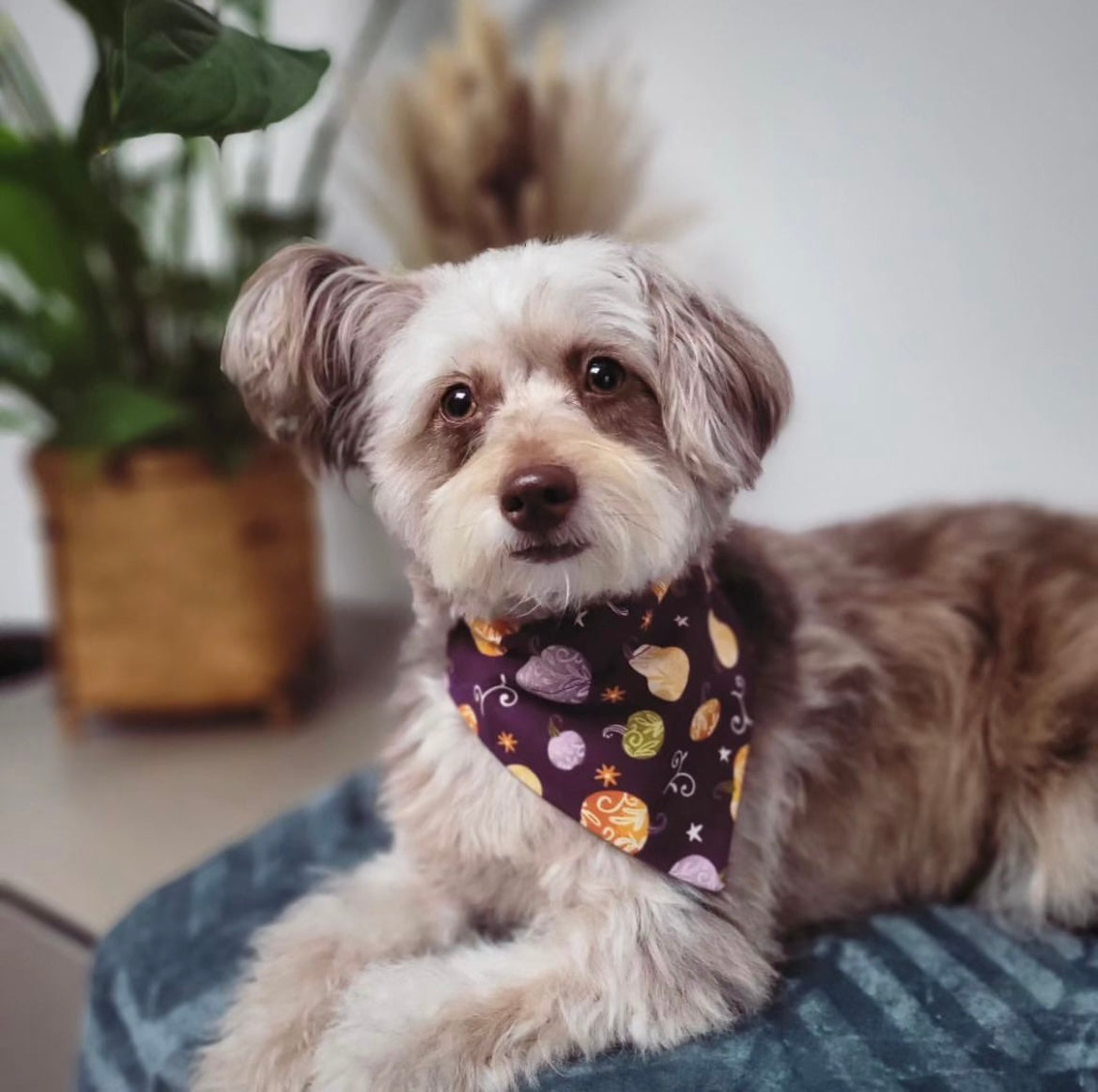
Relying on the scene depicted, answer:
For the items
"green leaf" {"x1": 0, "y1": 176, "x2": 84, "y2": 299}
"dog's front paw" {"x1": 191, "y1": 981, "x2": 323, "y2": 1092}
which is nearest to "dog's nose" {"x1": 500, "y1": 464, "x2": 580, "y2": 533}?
"dog's front paw" {"x1": 191, "y1": 981, "x2": 323, "y2": 1092}

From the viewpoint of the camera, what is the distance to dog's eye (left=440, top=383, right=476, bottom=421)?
1091 mm

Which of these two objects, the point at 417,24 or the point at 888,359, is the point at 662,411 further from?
the point at 417,24

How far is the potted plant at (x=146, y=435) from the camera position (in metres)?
1.93

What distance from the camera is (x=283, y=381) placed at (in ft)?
3.69

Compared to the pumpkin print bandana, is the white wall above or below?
above

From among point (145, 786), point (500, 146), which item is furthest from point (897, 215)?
point (145, 786)

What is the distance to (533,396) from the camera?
107 cm

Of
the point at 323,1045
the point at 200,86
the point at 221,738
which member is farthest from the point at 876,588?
the point at 221,738

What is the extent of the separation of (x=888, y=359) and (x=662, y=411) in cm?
104

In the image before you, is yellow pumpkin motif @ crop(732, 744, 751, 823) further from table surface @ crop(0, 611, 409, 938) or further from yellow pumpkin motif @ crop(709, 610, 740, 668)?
table surface @ crop(0, 611, 409, 938)

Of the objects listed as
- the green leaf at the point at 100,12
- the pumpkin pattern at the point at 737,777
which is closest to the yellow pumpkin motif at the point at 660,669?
the pumpkin pattern at the point at 737,777

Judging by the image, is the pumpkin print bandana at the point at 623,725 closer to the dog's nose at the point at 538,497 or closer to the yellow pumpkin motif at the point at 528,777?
the yellow pumpkin motif at the point at 528,777

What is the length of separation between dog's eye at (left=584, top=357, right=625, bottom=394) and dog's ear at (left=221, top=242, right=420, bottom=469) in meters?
0.21

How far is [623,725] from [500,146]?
43.0 inches
